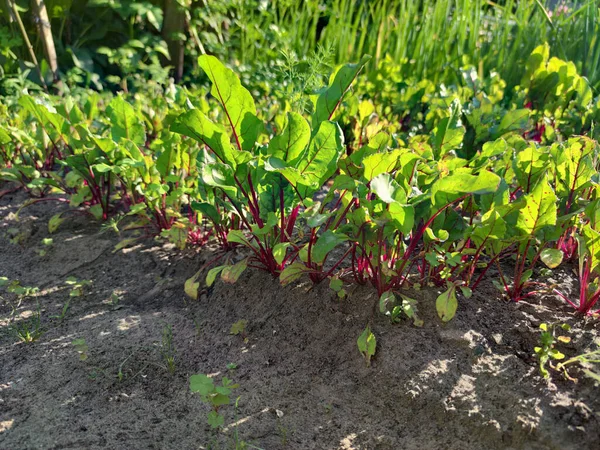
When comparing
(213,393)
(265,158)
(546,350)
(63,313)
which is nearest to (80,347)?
(63,313)

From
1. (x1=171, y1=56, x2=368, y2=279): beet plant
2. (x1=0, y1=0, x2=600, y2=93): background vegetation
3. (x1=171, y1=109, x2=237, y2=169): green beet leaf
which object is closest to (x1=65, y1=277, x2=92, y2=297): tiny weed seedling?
(x1=171, y1=56, x2=368, y2=279): beet plant

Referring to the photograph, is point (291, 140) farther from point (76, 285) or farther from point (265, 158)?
point (76, 285)

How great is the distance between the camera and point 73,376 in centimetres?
182

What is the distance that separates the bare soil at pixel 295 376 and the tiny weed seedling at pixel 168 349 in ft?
0.06

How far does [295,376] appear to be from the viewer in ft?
5.81

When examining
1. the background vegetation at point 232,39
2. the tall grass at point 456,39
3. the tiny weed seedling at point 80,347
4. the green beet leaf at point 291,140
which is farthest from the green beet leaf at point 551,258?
the background vegetation at point 232,39

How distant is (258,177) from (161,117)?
1.49m

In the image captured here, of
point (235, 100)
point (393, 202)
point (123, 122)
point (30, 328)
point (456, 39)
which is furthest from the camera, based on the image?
point (456, 39)

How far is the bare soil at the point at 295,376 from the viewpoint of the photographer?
5.13ft

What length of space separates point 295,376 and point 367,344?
23cm

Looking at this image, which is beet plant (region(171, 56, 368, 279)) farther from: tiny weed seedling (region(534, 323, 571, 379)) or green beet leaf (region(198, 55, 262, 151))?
tiny weed seedling (region(534, 323, 571, 379))

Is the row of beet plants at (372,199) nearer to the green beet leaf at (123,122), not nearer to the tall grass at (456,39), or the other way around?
the green beet leaf at (123,122)

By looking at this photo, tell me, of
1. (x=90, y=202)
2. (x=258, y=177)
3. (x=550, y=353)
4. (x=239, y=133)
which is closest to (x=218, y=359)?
(x=258, y=177)

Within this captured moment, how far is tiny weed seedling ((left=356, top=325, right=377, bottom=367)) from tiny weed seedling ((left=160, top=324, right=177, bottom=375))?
0.56 metres
